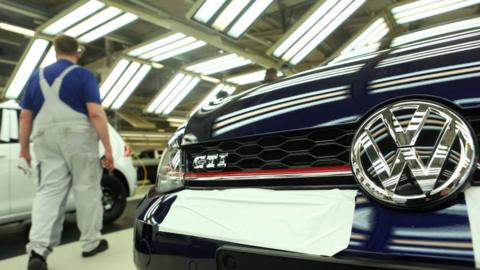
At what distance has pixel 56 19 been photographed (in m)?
4.23

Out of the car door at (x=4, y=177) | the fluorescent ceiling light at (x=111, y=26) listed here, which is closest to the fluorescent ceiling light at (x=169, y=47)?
the fluorescent ceiling light at (x=111, y=26)

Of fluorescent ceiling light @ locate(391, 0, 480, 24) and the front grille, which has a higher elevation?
fluorescent ceiling light @ locate(391, 0, 480, 24)

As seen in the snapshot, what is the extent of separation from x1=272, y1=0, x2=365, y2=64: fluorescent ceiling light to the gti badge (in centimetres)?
406

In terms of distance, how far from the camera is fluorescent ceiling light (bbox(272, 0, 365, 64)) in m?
4.73

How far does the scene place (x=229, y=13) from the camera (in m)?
4.18

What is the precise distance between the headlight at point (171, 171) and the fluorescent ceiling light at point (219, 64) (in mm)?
4621

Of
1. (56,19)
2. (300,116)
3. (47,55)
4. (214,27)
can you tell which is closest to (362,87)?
(300,116)

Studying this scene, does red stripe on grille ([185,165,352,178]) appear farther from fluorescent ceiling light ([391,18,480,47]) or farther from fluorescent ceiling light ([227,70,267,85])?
fluorescent ceiling light ([227,70,267,85])

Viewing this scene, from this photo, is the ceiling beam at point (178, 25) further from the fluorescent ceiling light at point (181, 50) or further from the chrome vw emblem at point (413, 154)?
the chrome vw emblem at point (413, 154)

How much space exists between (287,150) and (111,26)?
12.6 feet

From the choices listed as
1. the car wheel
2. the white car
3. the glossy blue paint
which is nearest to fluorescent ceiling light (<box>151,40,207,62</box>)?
the car wheel

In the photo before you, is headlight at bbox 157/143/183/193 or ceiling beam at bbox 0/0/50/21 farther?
ceiling beam at bbox 0/0/50/21

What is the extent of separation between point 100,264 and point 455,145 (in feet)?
6.47

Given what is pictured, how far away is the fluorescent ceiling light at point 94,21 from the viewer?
12.8 ft
